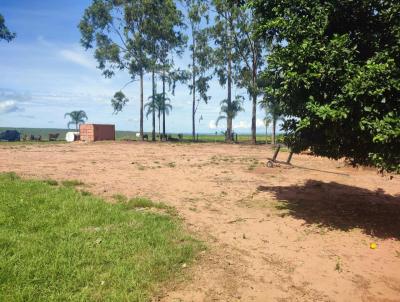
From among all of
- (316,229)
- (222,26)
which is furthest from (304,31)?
(222,26)

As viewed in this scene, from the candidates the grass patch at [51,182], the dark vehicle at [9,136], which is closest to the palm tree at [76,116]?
the dark vehicle at [9,136]

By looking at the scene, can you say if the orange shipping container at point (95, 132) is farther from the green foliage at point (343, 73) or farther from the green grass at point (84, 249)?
the green foliage at point (343, 73)

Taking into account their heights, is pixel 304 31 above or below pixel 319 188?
above

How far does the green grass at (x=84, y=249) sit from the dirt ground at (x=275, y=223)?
570 millimetres

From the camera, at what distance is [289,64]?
25.6 feet

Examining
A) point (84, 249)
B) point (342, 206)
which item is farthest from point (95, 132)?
point (84, 249)

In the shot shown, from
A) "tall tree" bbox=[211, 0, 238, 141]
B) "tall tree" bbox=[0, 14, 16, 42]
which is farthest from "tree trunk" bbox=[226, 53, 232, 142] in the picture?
"tall tree" bbox=[0, 14, 16, 42]

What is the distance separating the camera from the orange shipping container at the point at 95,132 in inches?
1609

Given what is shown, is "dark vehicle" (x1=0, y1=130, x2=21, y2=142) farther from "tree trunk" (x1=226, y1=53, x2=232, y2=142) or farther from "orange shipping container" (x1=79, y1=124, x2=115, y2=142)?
"tree trunk" (x1=226, y1=53, x2=232, y2=142)

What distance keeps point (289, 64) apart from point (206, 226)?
4238 millimetres

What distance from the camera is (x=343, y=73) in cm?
748

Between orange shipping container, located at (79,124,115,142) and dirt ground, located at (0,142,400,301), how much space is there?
23.6 m

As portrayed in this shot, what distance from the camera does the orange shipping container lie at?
40.9m

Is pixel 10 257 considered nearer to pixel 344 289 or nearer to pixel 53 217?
pixel 53 217
